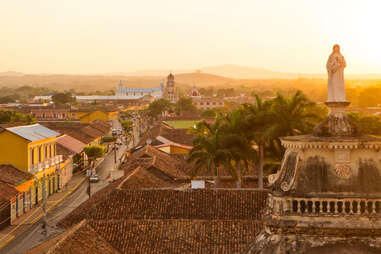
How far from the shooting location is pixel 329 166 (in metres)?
10.9

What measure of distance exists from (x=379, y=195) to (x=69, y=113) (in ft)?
347

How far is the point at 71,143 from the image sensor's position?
57.9 meters

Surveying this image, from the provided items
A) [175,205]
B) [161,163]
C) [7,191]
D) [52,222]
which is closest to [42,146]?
[7,191]

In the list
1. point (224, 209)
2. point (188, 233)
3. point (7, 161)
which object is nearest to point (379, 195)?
point (188, 233)

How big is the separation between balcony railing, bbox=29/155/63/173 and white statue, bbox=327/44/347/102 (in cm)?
3242

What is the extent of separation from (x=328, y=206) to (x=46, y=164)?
35.7m

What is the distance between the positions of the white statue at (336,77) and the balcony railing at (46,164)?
32.4 metres

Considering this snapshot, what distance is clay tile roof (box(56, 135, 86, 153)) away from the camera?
5466cm

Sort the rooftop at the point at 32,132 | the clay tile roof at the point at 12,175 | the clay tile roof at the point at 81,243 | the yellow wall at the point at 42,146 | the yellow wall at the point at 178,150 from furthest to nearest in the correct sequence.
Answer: the yellow wall at the point at 178,150
the yellow wall at the point at 42,146
the rooftop at the point at 32,132
the clay tile roof at the point at 12,175
the clay tile roof at the point at 81,243

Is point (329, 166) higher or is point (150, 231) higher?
point (329, 166)

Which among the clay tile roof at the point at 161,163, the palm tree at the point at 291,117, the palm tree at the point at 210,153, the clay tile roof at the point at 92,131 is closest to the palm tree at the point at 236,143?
the palm tree at the point at 210,153

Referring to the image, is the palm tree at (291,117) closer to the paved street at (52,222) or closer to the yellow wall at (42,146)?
the paved street at (52,222)

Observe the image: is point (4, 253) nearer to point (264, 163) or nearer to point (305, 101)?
point (264, 163)

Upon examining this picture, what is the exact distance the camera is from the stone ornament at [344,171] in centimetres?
1087
